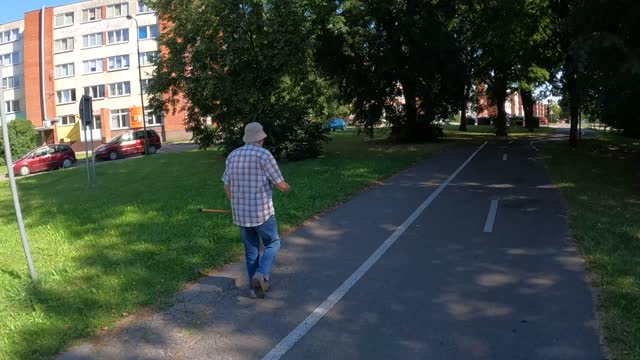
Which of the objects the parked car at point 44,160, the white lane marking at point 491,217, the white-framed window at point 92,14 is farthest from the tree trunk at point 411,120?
the white-framed window at point 92,14

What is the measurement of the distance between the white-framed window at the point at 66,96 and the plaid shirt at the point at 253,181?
228ft

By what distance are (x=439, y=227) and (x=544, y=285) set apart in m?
2.97

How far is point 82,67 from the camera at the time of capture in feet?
222

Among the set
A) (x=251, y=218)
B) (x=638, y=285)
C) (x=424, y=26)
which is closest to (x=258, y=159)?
(x=251, y=218)

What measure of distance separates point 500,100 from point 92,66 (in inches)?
1857

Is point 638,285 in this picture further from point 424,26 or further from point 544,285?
point 424,26

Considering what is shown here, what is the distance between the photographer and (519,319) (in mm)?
5094

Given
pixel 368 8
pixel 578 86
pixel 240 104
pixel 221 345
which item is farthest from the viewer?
pixel 368 8

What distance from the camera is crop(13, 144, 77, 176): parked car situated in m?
34.3

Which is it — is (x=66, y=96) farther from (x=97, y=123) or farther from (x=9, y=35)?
(x=9, y=35)

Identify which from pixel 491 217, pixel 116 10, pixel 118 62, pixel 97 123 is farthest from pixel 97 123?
pixel 491 217

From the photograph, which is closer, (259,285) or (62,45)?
(259,285)

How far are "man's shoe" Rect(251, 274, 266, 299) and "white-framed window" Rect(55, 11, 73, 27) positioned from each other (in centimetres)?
7200

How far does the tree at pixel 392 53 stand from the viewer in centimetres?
2683
